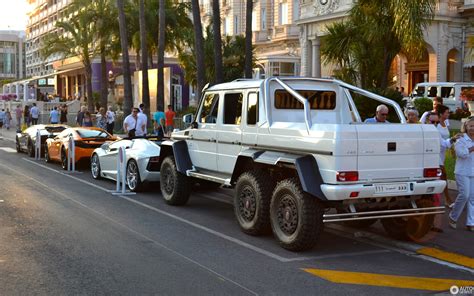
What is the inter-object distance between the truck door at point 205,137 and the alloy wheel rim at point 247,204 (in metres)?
1.10

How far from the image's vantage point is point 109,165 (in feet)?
46.1

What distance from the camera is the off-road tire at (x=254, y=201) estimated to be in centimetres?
823

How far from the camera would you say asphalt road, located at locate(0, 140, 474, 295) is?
6082mm

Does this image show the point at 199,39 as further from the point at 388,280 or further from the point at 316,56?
the point at 388,280

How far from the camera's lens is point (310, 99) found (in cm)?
935

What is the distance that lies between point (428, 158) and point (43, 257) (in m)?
5.06

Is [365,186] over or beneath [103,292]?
over

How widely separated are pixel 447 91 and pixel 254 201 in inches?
865

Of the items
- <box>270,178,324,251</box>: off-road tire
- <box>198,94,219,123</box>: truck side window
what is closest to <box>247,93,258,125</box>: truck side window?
<box>198,94,219,123</box>: truck side window

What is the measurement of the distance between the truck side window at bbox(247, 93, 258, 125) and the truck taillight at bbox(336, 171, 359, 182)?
6.61ft

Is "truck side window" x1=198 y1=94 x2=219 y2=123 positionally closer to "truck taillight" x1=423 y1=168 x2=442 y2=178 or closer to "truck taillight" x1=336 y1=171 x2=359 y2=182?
"truck taillight" x1=336 y1=171 x2=359 y2=182

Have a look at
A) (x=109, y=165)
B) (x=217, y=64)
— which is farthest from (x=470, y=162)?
(x=217, y=64)

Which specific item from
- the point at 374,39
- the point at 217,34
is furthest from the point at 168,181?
the point at 217,34

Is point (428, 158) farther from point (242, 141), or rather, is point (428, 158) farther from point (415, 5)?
point (415, 5)
